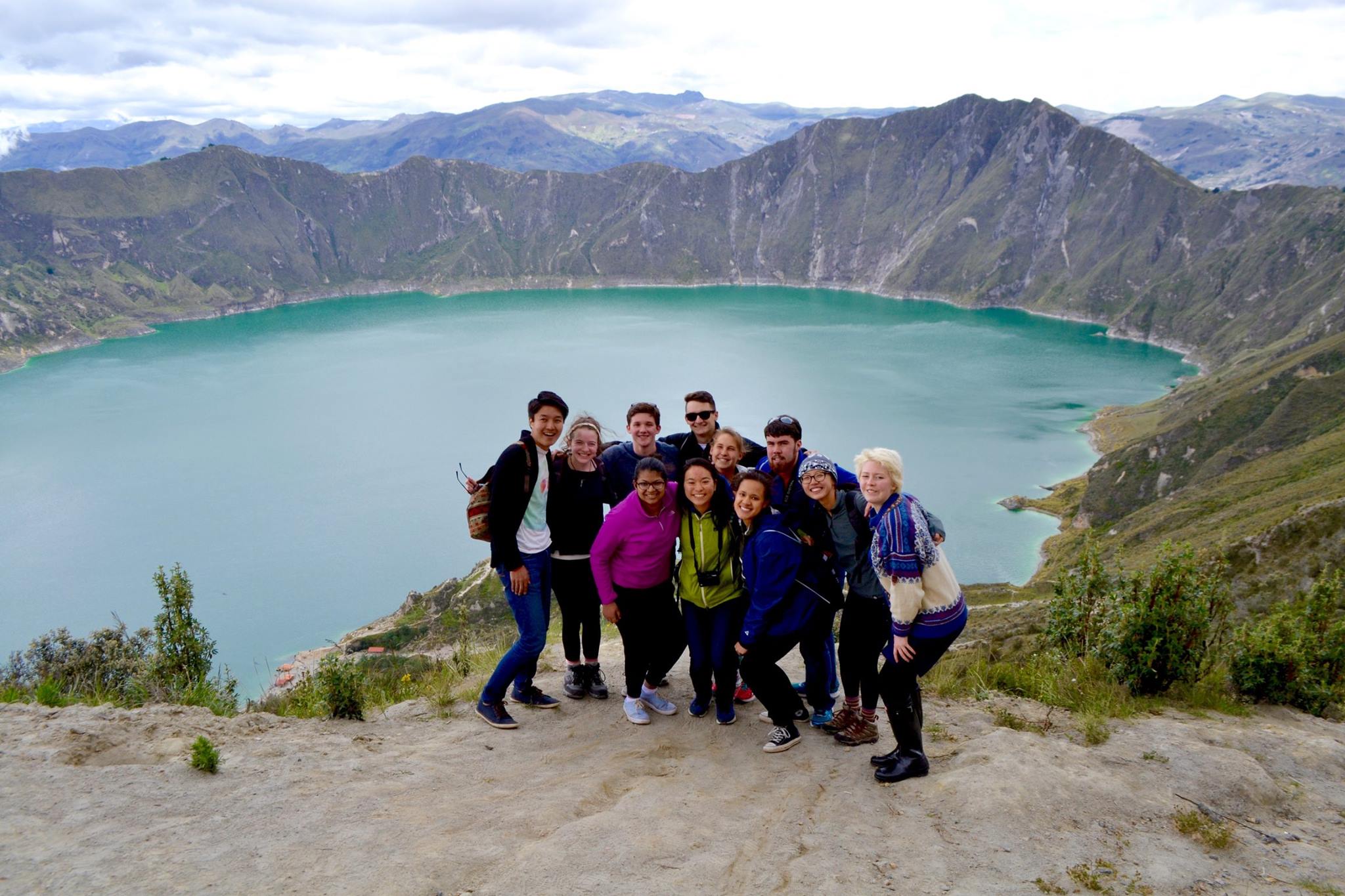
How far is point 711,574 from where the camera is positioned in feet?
22.5

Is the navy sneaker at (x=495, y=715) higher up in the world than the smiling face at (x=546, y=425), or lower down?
lower down

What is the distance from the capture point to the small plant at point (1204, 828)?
484 cm

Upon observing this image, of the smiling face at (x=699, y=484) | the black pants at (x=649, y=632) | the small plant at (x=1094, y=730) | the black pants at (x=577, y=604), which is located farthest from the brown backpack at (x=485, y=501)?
the small plant at (x=1094, y=730)

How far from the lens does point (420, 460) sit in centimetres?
6206

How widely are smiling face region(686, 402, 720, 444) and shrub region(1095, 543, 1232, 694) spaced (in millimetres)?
4239

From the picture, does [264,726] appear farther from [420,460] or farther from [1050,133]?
[1050,133]

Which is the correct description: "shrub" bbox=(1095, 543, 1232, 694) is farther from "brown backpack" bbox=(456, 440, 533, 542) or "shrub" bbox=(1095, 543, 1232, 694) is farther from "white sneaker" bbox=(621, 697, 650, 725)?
"brown backpack" bbox=(456, 440, 533, 542)

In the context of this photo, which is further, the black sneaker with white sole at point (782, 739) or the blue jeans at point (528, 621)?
the blue jeans at point (528, 621)

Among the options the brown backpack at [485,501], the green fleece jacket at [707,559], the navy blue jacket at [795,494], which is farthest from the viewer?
the brown backpack at [485,501]

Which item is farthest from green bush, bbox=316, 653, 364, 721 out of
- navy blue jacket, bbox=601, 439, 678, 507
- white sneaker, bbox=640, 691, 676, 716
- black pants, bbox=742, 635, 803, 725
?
black pants, bbox=742, 635, 803, 725

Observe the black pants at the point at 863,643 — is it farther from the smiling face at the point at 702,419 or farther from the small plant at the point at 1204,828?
the smiling face at the point at 702,419

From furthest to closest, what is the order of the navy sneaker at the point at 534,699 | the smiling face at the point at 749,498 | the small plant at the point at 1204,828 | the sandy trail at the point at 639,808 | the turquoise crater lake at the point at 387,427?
1. the turquoise crater lake at the point at 387,427
2. the navy sneaker at the point at 534,699
3. the smiling face at the point at 749,498
4. the small plant at the point at 1204,828
5. the sandy trail at the point at 639,808

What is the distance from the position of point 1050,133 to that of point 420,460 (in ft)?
532

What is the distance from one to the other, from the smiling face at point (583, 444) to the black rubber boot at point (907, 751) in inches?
137
